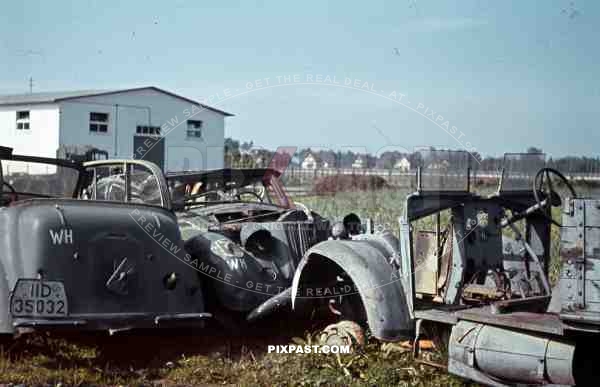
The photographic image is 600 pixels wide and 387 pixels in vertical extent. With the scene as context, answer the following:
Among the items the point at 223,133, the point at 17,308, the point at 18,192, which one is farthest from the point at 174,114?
the point at 17,308

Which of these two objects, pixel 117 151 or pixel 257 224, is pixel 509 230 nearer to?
pixel 257 224

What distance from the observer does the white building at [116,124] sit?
30188mm

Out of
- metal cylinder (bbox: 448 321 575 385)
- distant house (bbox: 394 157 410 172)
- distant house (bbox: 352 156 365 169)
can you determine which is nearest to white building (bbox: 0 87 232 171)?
distant house (bbox: 352 156 365 169)

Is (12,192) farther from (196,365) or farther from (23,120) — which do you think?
(23,120)

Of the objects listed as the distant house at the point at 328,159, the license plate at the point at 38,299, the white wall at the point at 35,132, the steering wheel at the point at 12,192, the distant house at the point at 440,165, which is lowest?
the license plate at the point at 38,299

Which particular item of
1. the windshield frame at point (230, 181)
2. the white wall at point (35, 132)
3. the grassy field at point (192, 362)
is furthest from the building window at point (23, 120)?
the grassy field at point (192, 362)

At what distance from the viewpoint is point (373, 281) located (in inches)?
252

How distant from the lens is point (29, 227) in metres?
6.34

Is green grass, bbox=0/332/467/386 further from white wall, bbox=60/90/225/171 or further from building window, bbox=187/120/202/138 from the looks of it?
building window, bbox=187/120/202/138

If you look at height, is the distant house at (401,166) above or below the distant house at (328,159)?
below

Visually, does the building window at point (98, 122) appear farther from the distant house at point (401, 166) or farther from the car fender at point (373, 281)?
the car fender at point (373, 281)

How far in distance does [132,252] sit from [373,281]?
1984 millimetres

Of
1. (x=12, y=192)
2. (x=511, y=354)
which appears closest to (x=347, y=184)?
(x=12, y=192)

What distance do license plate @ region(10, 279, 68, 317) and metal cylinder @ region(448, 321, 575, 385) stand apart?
2927 mm
